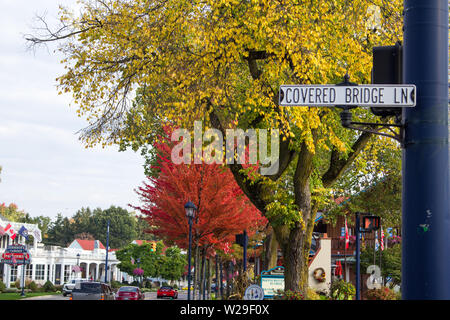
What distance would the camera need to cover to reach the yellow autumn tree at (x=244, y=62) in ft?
51.0

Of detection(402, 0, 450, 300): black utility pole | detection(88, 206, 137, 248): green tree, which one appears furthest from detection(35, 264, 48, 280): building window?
detection(402, 0, 450, 300): black utility pole

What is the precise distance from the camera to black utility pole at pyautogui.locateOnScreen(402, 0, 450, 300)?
5637mm

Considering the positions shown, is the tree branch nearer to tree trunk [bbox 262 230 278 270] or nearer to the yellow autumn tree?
the yellow autumn tree

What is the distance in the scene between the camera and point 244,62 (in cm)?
2003

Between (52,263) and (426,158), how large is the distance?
89.6m

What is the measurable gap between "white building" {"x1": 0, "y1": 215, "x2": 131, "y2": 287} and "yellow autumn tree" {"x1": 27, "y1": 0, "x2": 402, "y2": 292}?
59.2 meters

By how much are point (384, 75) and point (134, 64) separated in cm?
1175

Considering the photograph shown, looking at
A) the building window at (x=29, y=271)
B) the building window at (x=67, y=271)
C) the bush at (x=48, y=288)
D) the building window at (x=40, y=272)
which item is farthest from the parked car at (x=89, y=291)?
the building window at (x=67, y=271)

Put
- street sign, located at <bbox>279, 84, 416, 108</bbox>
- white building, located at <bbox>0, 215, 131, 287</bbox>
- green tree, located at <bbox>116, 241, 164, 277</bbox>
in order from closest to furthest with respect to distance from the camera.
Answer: street sign, located at <bbox>279, 84, 416, 108</bbox> < white building, located at <bbox>0, 215, 131, 287</bbox> < green tree, located at <bbox>116, 241, 164, 277</bbox>

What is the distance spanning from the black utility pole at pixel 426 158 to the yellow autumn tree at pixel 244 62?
8.56 meters

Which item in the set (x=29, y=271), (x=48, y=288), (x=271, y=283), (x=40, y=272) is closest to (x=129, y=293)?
(x=271, y=283)

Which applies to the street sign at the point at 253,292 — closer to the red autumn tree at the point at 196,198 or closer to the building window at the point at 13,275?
the red autumn tree at the point at 196,198

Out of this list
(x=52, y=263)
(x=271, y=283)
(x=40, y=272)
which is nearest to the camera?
(x=271, y=283)

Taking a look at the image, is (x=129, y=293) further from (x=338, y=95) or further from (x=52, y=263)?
(x=52, y=263)
